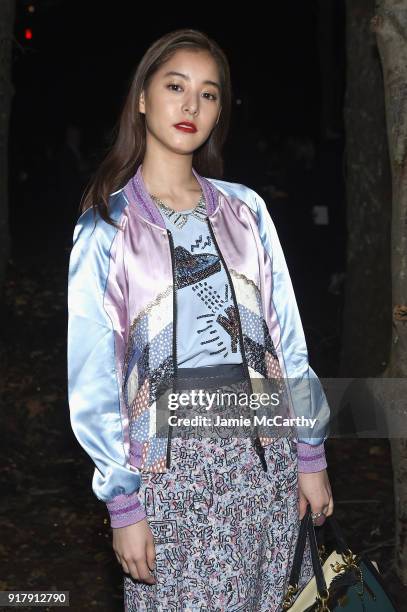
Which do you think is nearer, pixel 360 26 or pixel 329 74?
pixel 360 26

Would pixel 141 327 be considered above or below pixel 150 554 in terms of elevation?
above

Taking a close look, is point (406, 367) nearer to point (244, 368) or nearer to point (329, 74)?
point (244, 368)

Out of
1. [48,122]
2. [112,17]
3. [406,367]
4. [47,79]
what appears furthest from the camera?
[112,17]

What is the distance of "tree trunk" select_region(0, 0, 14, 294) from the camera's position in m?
9.68

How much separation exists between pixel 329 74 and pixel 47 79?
5.51 m

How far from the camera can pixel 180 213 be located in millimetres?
3158

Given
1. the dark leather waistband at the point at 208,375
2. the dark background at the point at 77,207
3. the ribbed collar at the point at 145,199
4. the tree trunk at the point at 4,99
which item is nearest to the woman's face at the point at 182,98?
the ribbed collar at the point at 145,199

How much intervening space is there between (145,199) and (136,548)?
41.6 inches

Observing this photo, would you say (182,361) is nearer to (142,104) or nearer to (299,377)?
(299,377)

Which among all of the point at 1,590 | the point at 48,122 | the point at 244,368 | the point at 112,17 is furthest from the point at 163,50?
the point at 112,17

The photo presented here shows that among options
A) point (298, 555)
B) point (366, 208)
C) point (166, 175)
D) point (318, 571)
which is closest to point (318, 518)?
point (298, 555)

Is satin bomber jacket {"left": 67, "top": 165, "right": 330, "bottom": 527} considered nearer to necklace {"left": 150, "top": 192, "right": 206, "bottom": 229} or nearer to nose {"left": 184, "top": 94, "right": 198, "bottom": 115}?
necklace {"left": 150, "top": 192, "right": 206, "bottom": 229}

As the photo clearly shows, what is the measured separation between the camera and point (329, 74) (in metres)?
18.5

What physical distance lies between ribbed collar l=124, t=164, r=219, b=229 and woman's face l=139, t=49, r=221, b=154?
15cm
